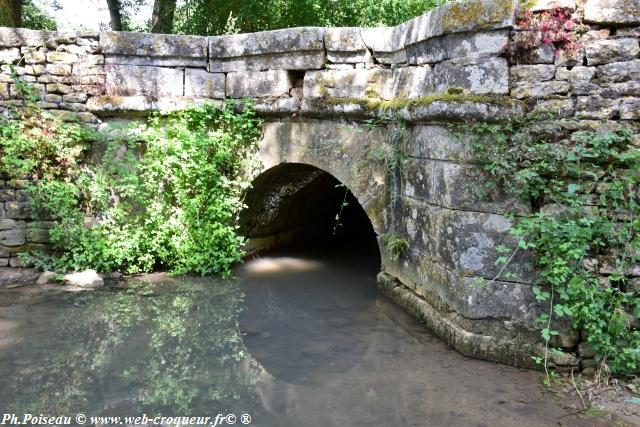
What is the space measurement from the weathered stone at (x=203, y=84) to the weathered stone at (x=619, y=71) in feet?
14.2

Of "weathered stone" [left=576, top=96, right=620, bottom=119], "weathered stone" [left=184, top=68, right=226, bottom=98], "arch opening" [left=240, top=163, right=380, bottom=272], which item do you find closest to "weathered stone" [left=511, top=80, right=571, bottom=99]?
"weathered stone" [left=576, top=96, right=620, bottom=119]

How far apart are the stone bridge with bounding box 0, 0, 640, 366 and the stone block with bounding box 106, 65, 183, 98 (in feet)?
0.05

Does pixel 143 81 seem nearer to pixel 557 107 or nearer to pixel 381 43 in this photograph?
pixel 381 43

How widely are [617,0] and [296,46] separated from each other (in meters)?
3.34

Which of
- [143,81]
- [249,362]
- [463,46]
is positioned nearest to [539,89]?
[463,46]

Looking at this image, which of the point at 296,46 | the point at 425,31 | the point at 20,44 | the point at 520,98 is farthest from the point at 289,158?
the point at 20,44

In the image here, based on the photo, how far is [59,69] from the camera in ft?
21.8

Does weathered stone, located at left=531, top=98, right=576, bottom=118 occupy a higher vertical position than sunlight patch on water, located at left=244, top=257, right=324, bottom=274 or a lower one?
higher

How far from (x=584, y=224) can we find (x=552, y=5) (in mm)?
1751

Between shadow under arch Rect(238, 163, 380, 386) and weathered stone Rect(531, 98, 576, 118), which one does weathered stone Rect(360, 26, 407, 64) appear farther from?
weathered stone Rect(531, 98, 576, 118)

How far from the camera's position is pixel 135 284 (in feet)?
21.0

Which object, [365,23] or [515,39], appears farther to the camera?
[365,23]

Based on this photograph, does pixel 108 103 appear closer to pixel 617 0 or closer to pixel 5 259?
pixel 5 259

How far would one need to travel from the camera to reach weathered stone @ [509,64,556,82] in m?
4.33
